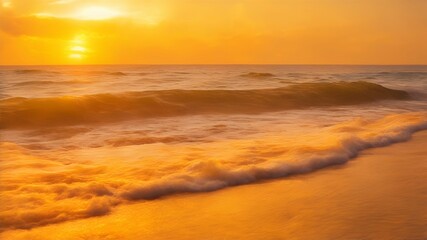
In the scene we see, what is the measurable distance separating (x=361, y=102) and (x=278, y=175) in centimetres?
1384

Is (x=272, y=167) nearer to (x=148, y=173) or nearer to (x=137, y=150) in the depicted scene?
(x=148, y=173)

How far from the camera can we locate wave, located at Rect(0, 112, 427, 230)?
3881 mm

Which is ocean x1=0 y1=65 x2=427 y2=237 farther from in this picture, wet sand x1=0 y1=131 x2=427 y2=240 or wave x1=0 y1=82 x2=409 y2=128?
wet sand x1=0 y1=131 x2=427 y2=240

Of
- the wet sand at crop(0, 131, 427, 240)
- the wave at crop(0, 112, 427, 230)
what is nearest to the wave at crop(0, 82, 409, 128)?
the wave at crop(0, 112, 427, 230)

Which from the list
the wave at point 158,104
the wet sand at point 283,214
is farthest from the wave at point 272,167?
the wave at point 158,104

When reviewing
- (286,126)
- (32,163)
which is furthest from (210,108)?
(32,163)

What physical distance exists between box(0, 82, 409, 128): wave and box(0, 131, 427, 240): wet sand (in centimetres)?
712

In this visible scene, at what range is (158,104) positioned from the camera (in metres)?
13.2

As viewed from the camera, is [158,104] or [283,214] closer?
[283,214]

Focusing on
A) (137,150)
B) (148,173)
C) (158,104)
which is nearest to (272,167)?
(148,173)

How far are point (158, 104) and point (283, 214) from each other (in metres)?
9.76

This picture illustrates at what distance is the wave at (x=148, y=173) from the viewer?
3.88 meters

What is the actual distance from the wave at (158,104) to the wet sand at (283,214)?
7.12 metres

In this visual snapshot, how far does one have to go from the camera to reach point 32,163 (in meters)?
5.56
